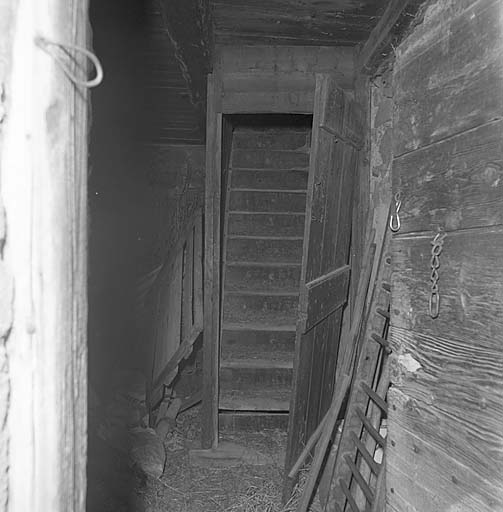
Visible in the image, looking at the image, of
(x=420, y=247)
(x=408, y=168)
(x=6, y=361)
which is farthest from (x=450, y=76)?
(x=6, y=361)

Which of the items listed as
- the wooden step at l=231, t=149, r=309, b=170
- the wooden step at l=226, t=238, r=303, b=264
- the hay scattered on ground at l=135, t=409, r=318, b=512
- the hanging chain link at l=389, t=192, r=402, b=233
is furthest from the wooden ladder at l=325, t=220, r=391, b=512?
the wooden step at l=231, t=149, r=309, b=170

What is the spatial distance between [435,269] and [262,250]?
3365 millimetres

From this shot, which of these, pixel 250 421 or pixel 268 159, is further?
pixel 268 159

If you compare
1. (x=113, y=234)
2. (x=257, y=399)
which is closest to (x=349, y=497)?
(x=257, y=399)

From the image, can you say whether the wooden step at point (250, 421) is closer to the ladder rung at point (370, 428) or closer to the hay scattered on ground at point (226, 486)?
the hay scattered on ground at point (226, 486)

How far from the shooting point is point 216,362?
358 centimetres

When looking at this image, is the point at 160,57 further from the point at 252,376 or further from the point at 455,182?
the point at 455,182

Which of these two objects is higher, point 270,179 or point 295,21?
point 295,21

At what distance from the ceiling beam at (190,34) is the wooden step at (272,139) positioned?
5.56ft

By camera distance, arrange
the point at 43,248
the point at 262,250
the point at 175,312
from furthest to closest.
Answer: the point at 262,250 < the point at 175,312 < the point at 43,248

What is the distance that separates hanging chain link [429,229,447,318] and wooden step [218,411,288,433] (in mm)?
2906

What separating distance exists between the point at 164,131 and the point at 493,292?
4.65m

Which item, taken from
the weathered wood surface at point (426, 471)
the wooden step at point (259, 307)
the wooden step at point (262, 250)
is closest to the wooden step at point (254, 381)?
the wooden step at point (259, 307)

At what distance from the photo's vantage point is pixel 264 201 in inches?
191
